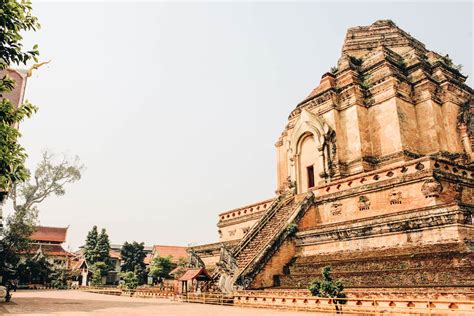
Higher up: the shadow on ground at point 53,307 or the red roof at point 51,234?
the red roof at point 51,234

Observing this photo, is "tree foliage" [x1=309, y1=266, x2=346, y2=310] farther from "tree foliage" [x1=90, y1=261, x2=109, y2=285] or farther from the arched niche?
"tree foliage" [x1=90, y1=261, x2=109, y2=285]

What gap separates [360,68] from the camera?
23.0 metres

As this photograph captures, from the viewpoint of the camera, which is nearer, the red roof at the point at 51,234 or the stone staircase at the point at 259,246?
the stone staircase at the point at 259,246

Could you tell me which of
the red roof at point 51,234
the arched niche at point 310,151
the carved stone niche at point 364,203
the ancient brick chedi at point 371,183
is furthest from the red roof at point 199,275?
the red roof at point 51,234

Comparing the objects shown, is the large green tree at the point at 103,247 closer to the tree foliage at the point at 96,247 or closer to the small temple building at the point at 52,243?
the tree foliage at the point at 96,247

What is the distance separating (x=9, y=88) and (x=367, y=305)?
11.9 m

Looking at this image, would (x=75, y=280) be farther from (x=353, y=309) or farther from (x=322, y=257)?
(x=353, y=309)

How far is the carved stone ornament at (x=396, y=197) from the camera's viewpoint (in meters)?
15.3

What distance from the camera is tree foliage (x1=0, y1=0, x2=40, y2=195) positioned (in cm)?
1020

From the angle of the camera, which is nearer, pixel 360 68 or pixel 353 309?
pixel 353 309

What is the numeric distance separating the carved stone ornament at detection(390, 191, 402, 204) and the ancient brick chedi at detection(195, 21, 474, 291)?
4 cm

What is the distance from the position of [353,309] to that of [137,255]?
1720 inches

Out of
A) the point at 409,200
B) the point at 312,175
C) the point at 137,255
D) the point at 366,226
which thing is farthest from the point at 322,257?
the point at 137,255

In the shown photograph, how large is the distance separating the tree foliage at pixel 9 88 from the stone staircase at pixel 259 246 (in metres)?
8.68
